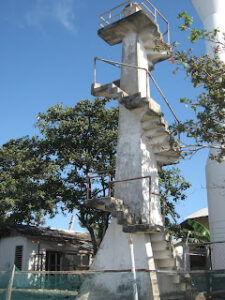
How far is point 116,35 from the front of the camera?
15422 millimetres

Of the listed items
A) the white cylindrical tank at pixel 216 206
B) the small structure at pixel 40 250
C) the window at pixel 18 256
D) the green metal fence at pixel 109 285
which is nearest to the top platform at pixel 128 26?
the white cylindrical tank at pixel 216 206

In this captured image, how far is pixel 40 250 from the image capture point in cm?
2270

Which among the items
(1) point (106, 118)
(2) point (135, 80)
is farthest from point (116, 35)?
(1) point (106, 118)

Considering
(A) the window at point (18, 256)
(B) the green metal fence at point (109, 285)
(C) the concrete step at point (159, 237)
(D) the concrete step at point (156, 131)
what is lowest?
(B) the green metal fence at point (109, 285)

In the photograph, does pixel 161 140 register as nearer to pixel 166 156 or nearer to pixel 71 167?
pixel 166 156

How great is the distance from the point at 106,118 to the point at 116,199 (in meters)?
9.22

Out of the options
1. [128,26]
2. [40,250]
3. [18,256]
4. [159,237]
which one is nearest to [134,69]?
[128,26]

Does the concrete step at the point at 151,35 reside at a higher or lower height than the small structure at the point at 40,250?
higher

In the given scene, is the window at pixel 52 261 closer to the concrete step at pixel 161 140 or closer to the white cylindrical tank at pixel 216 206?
the white cylindrical tank at pixel 216 206

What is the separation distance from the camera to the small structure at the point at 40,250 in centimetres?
2216

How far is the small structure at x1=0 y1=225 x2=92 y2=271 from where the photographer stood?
72.7 feet

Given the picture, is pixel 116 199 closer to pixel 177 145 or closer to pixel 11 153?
pixel 177 145

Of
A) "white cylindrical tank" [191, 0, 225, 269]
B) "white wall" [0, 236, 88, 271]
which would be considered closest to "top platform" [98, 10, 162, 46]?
"white cylindrical tank" [191, 0, 225, 269]

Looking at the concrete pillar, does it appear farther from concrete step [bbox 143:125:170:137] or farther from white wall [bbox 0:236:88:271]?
white wall [bbox 0:236:88:271]
